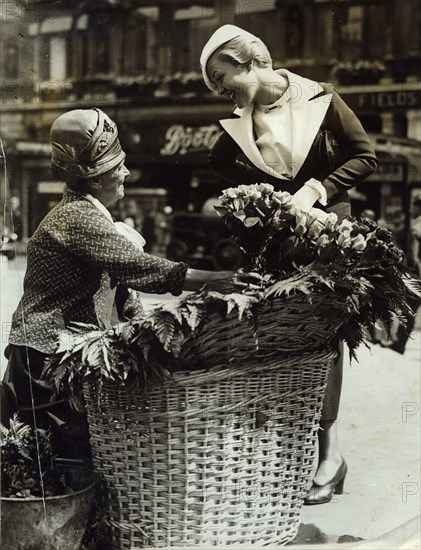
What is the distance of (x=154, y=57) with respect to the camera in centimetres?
361

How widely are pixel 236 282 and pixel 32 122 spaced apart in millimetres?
1116

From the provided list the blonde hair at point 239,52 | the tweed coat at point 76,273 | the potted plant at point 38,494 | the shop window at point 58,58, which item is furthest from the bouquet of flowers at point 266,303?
the shop window at point 58,58

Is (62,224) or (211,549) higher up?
(62,224)

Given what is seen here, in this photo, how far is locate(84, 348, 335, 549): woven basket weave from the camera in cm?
279

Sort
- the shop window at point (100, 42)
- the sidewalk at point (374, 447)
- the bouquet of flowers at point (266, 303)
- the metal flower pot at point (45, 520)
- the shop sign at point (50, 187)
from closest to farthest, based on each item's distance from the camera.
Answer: the bouquet of flowers at point (266, 303), the metal flower pot at point (45, 520), the shop sign at point (50, 187), the sidewalk at point (374, 447), the shop window at point (100, 42)

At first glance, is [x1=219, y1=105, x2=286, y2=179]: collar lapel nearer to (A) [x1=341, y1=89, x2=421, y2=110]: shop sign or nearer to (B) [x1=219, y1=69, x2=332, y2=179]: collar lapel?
(B) [x1=219, y1=69, x2=332, y2=179]: collar lapel

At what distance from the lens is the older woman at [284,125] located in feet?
10.6

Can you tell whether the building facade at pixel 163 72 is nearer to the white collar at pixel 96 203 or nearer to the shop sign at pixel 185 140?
the shop sign at pixel 185 140

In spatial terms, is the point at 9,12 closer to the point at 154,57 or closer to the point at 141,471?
the point at 154,57

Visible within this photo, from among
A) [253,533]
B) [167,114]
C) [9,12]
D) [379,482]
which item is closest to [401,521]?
→ [379,482]

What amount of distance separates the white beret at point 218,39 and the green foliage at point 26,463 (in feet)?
4.78

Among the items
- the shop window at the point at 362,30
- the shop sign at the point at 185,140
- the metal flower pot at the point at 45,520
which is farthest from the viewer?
the shop sign at the point at 185,140

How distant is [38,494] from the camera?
9.48ft

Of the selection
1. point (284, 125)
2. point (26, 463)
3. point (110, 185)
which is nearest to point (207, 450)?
point (26, 463)
